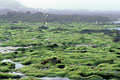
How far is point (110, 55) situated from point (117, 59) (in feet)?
11.9

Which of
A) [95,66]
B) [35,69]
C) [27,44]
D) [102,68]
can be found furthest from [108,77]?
[27,44]

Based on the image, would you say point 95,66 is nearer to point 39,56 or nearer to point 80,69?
point 80,69

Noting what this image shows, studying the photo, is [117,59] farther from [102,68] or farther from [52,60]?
[52,60]

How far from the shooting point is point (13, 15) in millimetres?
178125

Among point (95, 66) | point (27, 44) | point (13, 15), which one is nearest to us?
point (95, 66)

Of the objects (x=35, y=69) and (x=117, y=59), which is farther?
(x=117, y=59)

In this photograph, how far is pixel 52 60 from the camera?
133ft

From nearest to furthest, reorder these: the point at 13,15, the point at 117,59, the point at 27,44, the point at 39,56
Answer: the point at 117,59
the point at 39,56
the point at 27,44
the point at 13,15

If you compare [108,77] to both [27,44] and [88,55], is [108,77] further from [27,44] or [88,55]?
[27,44]

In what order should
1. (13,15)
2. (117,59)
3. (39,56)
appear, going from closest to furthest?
(117,59), (39,56), (13,15)

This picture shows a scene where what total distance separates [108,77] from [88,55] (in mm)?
14464

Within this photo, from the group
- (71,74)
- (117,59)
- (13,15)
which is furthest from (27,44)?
(13,15)

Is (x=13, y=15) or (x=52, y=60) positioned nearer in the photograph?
(x=52, y=60)

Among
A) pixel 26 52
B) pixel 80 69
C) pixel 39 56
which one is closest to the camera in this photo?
pixel 80 69
